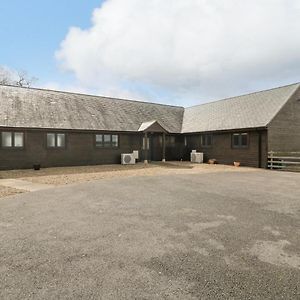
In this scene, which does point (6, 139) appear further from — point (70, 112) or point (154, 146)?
point (154, 146)

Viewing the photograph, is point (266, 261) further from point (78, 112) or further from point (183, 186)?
point (78, 112)

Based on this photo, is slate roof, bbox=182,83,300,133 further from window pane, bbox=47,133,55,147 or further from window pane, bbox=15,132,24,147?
window pane, bbox=15,132,24,147

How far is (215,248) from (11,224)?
14.7 ft

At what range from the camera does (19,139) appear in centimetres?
1947

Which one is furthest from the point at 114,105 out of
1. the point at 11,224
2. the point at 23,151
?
the point at 11,224

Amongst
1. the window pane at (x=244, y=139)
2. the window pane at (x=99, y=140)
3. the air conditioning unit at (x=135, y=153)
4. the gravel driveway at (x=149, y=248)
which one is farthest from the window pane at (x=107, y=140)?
the gravel driveway at (x=149, y=248)

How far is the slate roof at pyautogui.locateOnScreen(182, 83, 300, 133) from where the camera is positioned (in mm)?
21500

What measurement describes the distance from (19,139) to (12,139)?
44 centimetres

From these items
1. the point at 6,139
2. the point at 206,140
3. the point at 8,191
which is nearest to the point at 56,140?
the point at 6,139

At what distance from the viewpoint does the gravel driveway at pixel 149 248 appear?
355 cm

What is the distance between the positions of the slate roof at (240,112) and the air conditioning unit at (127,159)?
7.02 metres

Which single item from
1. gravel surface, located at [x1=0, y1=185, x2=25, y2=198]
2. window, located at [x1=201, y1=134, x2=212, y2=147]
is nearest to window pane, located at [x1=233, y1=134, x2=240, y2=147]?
window, located at [x1=201, y1=134, x2=212, y2=147]

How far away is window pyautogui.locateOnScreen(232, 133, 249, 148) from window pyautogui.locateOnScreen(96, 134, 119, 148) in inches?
383

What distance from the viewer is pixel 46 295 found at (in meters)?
3.38
